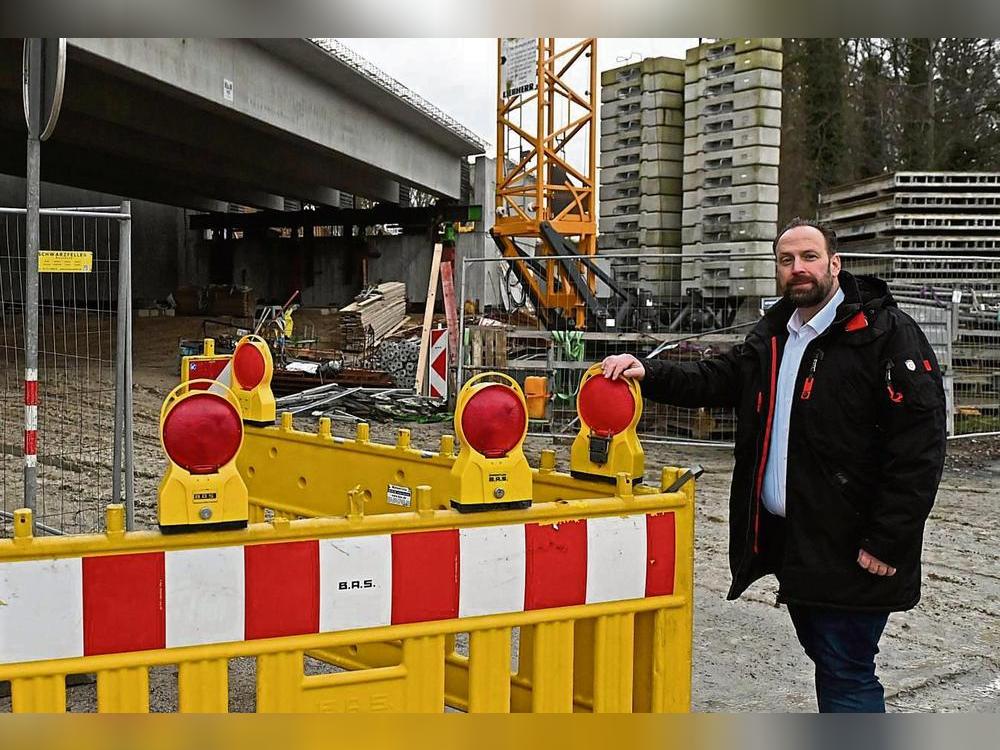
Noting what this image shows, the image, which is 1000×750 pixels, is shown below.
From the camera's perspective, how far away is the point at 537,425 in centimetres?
1149

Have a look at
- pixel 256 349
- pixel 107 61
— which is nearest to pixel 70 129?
pixel 107 61

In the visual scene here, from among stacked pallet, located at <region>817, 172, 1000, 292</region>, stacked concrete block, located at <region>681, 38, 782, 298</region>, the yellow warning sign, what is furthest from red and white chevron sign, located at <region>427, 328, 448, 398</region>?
the yellow warning sign

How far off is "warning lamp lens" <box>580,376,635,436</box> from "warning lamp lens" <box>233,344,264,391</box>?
1.65 metres

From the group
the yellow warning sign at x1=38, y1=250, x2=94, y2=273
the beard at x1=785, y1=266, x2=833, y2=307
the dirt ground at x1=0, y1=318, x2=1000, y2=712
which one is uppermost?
the yellow warning sign at x1=38, y1=250, x2=94, y2=273

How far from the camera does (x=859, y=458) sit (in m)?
3.08

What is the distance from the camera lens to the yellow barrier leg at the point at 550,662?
2994 millimetres

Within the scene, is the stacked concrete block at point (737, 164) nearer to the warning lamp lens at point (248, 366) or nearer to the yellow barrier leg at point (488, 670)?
the warning lamp lens at point (248, 366)

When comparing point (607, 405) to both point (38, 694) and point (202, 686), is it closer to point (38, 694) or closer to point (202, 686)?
point (202, 686)

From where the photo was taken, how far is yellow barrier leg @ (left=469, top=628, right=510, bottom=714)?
293 cm

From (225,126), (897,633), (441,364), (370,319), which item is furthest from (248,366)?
(225,126)

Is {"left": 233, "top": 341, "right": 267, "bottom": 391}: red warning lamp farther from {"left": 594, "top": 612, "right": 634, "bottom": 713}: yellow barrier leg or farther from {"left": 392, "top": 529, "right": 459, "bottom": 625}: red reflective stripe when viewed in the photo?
{"left": 594, "top": 612, "right": 634, "bottom": 713}: yellow barrier leg

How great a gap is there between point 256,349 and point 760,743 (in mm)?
2661

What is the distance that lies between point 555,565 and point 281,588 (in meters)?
0.86

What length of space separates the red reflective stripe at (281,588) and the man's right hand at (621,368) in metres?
1.22
